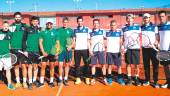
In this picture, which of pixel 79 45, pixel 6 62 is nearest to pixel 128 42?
pixel 79 45

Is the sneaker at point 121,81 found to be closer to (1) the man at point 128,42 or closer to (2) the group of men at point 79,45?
(2) the group of men at point 79,45

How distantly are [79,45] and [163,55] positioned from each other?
2832 mm

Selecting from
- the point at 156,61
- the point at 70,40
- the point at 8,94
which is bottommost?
the point at 8,94

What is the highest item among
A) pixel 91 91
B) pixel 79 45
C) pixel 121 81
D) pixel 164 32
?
pixel 164 32

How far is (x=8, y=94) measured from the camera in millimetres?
9609

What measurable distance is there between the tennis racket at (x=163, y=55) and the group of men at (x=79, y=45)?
0.76 feet

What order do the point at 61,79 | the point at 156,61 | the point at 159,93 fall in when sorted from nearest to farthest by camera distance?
the point at 159,93 < the point at 156,61 < the point at 61,79

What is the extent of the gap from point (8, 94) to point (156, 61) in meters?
4.86

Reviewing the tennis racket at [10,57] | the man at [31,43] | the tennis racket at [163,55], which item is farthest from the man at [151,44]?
the tennis racket at [10,57]

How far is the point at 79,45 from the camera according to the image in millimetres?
10500

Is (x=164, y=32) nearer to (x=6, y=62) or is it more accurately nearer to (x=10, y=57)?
(x=10, y=57)

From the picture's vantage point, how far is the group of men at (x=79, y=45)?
9844 millimetres

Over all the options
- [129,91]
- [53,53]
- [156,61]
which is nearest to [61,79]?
[53,53]

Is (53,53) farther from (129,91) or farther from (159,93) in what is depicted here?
(159,93)
